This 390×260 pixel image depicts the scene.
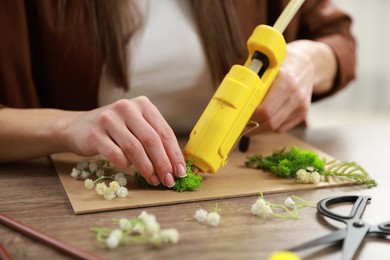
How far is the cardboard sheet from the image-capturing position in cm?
70

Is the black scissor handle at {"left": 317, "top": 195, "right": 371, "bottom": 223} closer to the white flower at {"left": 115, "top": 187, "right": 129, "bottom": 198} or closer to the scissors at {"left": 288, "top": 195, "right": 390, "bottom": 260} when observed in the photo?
the scissors at {"left": 288, "top": 195, "right": 390, "bottom": 260}

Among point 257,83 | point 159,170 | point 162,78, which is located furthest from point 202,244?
point 162,78

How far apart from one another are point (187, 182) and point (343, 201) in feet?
0.67

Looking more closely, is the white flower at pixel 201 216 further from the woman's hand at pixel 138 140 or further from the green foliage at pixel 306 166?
the green foliage at pixel 306 166

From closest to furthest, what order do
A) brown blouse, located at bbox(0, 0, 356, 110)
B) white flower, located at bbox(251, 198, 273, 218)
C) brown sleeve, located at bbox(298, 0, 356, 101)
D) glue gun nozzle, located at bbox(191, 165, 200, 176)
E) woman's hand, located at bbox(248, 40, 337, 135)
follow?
white flower, located at bbox(251, 198, 273, 218) < glue gun nozzle, located at bbox(191, 165, 200, 176) < woman's hand, located at bbox(248, 40, 337, 135) < brown blouse, located at bbox(0, 0, 356, 110) < brown sleeve, located at bbox(298, 0, 356, 101)

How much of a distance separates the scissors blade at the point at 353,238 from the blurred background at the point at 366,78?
199cm

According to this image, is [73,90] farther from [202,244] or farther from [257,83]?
[202,244]

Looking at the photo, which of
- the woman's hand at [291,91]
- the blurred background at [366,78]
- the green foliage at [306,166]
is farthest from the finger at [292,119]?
the blurred background at [366,78]

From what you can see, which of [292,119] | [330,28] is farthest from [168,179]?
[330,28]

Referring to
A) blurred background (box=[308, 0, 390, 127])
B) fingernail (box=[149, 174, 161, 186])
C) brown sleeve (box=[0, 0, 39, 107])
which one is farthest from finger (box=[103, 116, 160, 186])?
blurred background (box=[308, 0, 390, 127])

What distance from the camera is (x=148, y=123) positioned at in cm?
76

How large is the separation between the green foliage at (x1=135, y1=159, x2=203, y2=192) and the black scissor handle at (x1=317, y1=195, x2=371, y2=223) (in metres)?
0.16

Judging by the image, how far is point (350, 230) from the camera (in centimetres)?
61

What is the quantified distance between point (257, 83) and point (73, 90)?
0.44 meters
